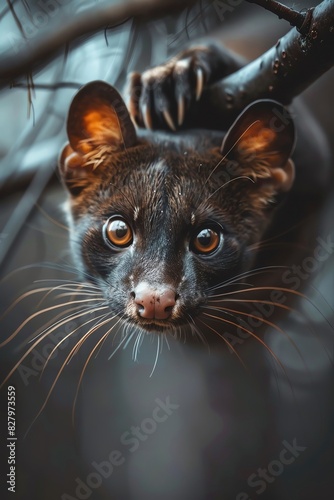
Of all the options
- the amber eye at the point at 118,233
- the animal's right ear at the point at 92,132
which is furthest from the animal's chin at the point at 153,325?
the animal's right ear at the point at 92,132

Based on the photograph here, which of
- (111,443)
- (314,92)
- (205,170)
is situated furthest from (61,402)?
(314,92)

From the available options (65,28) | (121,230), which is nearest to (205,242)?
(121,230)

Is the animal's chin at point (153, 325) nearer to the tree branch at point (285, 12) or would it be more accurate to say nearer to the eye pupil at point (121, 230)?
the eye pupil at point (121, 230)

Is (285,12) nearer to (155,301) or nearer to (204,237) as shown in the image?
(204,237)

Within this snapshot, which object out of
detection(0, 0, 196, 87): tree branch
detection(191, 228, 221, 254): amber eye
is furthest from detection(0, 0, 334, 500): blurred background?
detection(191, 228, 221, 254): amber eye

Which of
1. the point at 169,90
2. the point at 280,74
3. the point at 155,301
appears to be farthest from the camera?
the point at 169,90

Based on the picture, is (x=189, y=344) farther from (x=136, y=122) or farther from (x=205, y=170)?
(x=136, y=122)
